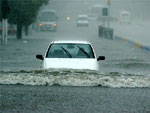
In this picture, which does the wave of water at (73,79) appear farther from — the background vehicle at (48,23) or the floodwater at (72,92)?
the background vehicle at (48,23)

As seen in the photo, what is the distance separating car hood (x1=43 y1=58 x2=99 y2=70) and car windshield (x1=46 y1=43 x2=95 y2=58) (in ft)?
1.70

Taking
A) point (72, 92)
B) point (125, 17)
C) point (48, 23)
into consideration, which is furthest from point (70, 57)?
point (125, 17)

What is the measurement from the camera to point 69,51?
57.8 feet

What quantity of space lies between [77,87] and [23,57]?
18.0 m

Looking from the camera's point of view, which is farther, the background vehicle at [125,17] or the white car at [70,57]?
the background vehicle at [125,17]

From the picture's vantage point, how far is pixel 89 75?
48.5 feet

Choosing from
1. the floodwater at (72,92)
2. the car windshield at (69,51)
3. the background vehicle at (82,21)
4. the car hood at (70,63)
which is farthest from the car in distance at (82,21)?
the floodwater at (72,92)

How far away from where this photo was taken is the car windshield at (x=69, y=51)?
55.9 feet

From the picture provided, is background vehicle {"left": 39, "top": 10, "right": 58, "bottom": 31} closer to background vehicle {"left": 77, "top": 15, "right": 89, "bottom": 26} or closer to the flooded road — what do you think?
background vehicle {"left": 77, "top": 15, "right": 89, "bottom": 26}

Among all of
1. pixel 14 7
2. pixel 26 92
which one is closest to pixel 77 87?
pixel 26 92

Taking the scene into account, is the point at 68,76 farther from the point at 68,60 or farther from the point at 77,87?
the point at 68,60

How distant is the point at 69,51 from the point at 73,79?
322cm

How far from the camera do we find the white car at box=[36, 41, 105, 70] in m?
16.2

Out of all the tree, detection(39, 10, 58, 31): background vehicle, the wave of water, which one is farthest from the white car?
detection(39, 10, 58, 31): background vehicle
